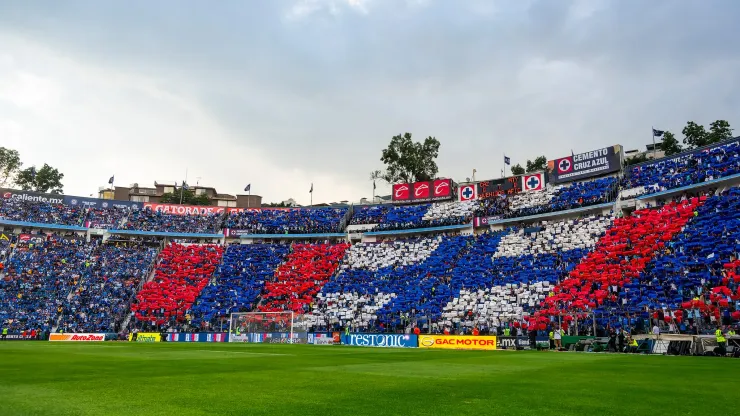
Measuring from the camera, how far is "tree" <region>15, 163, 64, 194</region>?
96500 mm

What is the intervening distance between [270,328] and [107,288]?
2335cm

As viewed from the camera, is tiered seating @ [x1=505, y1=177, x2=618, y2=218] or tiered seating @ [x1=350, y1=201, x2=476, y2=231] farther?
tiered seating @ [x1=350, y1=201, x2=476, y2=231]

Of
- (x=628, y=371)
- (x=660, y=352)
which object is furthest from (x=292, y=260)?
(x=628, y=371)

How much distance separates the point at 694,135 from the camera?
74.9 meters

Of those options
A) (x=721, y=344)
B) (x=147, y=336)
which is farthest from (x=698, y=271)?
(x=147, y=336)

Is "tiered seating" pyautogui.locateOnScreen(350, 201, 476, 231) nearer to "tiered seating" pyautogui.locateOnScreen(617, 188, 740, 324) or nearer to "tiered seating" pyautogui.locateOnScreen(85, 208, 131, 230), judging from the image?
"tiered seating" pyautogui.locateOnScreen(617, 188, 740, 324)

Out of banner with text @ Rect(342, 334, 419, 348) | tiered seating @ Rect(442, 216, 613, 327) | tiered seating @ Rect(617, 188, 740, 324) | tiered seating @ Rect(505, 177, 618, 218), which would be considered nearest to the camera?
tiered seating @ Rect(617, 188, 740, 324)

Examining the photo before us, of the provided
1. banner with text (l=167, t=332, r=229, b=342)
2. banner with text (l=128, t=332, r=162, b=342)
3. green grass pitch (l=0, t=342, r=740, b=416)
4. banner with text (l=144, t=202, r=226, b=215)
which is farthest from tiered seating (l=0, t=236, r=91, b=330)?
green grass pitch (l=0, t=342, r=740, b=416)

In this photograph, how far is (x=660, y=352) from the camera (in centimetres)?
3081

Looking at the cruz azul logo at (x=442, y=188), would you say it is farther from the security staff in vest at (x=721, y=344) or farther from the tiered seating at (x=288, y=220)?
the security staff in vest at (x=721, y=344)

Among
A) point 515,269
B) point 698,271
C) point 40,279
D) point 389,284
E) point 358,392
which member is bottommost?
point 358,392

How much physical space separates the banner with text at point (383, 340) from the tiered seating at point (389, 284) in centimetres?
333

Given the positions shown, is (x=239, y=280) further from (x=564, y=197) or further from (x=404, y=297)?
(x=564, y=197)

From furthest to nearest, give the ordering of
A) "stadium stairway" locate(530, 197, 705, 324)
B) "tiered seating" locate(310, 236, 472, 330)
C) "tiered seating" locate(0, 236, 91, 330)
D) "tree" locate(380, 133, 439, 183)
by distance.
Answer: "tree" locate(380, 133, 439, 183)
"tiered seating" locate(0, 236, 91, 330)
"tiered seating" locate(310, 236, 472, 330)
"stadium stairway" locate(530, 197, 705, 324)
